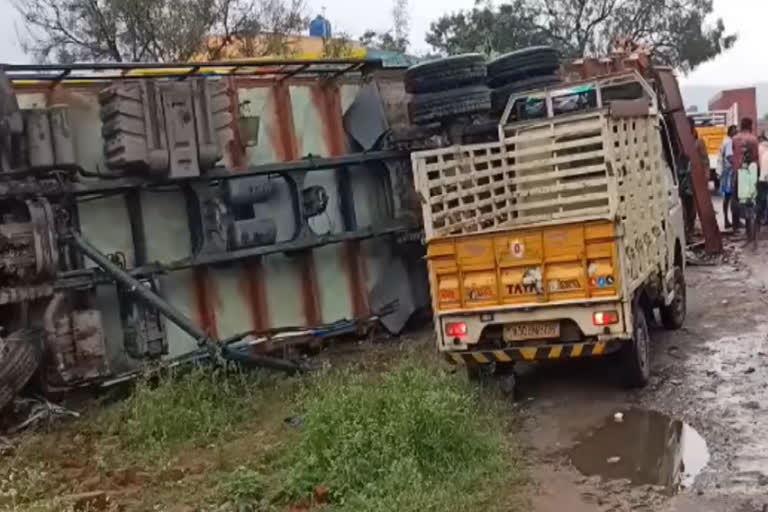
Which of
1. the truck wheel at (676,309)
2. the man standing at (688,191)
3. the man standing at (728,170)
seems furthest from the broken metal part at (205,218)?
the man standing at (728,170)

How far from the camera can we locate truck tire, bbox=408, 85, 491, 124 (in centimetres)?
980

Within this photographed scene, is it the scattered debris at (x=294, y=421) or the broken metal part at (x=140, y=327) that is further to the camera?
the broken metal part at (x=140, y=327)

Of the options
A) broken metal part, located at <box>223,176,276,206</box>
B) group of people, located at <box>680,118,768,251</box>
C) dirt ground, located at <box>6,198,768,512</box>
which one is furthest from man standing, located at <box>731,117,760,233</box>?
broken metal part, located at <box>223,176,276,206</box>

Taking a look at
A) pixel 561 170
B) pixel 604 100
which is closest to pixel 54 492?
pixel 561 170

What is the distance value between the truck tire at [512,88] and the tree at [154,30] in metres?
12.0

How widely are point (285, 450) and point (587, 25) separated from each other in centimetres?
3403

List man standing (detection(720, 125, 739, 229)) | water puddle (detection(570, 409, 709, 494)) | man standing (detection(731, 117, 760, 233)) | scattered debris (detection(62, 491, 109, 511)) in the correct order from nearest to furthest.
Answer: scattered debris (detection(62, 491, 109, 511)) → water puddle (detection(570, 409, 709, 494)) → man standing (detection(731, 117, 760, 233)) → man standing (detection(720, 125, 739, 229))

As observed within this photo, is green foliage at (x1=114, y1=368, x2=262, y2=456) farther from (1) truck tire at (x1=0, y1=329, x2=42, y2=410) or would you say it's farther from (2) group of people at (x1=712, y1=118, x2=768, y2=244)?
(2) group of people at (x1=712, y1=118, x2=768, y2=244)

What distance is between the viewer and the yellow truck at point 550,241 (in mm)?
6734

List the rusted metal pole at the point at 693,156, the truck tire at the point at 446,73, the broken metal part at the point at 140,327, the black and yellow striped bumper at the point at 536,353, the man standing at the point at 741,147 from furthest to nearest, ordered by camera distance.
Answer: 1. the man standing at the point at 741,147
2. the rusted metal pole at the point at 693,156
3. the truck tire at the point at 446,73
4. the broken metal part at the point at 140,327
5. the black and yellow striped bumper at the point at 536,353

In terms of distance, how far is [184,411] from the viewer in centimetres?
688

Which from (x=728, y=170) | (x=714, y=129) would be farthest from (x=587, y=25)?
(x=728, y=170)

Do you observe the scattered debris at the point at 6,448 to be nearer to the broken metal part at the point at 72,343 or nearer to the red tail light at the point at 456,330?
the broken metal part at the point at 72,343

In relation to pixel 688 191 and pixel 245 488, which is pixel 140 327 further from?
pixel 688 191
